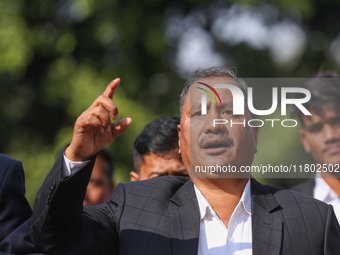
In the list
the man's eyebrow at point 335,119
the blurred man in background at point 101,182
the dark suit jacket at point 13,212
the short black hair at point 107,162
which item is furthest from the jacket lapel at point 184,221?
the short black hair at point 107,162

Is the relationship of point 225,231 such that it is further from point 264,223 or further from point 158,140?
point 158,140

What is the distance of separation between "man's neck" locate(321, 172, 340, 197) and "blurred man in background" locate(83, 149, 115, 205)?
5.95 feet

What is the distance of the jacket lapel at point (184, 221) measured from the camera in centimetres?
200

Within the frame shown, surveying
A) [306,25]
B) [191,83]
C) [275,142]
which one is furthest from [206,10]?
[191,83]

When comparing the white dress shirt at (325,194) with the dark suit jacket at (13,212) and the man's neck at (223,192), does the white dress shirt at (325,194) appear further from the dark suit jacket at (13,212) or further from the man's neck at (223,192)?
the dark suit jacket at (13,212)

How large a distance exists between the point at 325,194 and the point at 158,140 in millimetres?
1293

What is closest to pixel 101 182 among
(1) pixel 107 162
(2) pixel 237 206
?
(1) pixel 107 162

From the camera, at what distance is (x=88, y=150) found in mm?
1807

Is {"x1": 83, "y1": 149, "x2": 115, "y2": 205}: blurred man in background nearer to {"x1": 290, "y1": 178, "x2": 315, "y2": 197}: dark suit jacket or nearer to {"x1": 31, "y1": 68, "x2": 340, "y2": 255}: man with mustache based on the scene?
{"x1": 31, "y1": 68, "x2": 340, "y2": 255}: man with mustache

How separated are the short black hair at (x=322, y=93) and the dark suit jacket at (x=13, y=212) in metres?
1.93

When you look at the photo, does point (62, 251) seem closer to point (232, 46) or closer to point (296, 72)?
point (232, 46)

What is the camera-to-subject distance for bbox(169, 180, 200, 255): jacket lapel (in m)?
2.00

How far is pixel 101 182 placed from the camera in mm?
3795

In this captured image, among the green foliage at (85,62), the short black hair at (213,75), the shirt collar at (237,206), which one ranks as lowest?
the shirt collar at (237,206)
